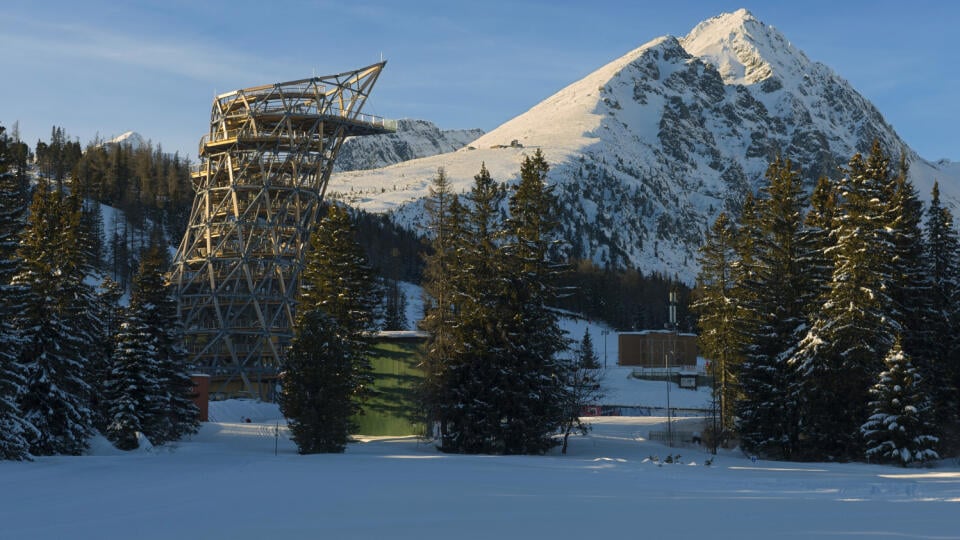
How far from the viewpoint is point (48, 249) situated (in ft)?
141

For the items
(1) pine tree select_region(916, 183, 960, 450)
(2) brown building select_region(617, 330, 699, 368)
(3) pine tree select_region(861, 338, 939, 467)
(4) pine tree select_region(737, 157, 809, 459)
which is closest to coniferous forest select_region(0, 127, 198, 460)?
(4) pine tree select_region(737, 157, 809, 459)

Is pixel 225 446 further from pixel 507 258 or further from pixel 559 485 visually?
pixel 559 485

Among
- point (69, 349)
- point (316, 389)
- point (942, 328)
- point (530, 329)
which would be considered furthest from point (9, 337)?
point (942, 328)

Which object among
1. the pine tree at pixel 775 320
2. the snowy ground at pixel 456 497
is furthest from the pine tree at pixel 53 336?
the pine tree at pixel 775 320

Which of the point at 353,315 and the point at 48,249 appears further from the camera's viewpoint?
the point at 353,315

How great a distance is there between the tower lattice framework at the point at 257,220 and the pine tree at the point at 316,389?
3019cm

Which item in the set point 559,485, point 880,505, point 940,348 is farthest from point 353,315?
point 880,505

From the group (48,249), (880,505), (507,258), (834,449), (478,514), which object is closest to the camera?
(478,514)

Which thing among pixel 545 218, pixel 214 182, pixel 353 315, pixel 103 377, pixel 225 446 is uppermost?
pixel 214 182

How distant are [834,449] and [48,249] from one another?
3462 centimetres

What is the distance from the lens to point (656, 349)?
145 m

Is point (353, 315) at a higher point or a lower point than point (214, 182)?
lower

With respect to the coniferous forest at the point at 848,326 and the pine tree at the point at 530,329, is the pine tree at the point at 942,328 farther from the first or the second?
the pine tree at the point at 530,329

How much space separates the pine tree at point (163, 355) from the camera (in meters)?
48.2
